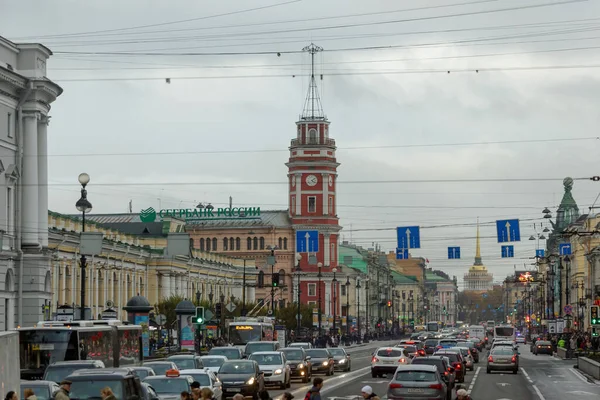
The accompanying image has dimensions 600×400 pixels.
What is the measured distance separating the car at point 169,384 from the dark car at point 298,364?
22943mm

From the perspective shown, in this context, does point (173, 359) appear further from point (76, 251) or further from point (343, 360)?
point (76, 251)

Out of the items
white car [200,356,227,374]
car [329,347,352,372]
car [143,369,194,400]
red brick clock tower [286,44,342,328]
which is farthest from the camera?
red brick clock tower [286,44,342,328]

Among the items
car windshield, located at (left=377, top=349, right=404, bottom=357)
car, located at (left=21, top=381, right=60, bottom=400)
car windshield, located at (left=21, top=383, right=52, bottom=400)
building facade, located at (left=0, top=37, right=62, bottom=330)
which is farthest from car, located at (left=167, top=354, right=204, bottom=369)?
building facade, located at (left=0, top=37, right=62, bottom=330)

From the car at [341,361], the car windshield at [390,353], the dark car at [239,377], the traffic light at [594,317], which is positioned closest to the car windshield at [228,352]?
the car windshield at [390,353]

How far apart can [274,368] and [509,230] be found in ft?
79.7

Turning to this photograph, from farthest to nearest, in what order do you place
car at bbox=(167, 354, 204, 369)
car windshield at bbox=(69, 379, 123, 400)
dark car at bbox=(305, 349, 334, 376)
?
1. dark car at bbox=(305, 349, 334, 376)
2. car at bbox=(167, 354, 204, 369)
3. car windshield at bbox=(69, 379, 123, 400)

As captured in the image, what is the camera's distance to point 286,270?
187 m

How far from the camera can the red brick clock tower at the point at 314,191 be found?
177 metres

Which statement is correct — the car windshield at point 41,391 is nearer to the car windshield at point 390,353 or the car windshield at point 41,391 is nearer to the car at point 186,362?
the car at point 186,362

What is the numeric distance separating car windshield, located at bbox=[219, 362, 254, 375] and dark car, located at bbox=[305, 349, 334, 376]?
18.7 metres

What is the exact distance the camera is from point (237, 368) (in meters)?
45.4

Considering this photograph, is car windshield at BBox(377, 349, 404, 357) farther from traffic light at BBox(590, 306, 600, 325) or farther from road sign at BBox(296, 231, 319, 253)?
road sign at BBox(296, 231, 319, 253)

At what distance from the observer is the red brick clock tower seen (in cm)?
17712

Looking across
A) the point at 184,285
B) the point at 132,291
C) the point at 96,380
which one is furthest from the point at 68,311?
the point at 184,285
